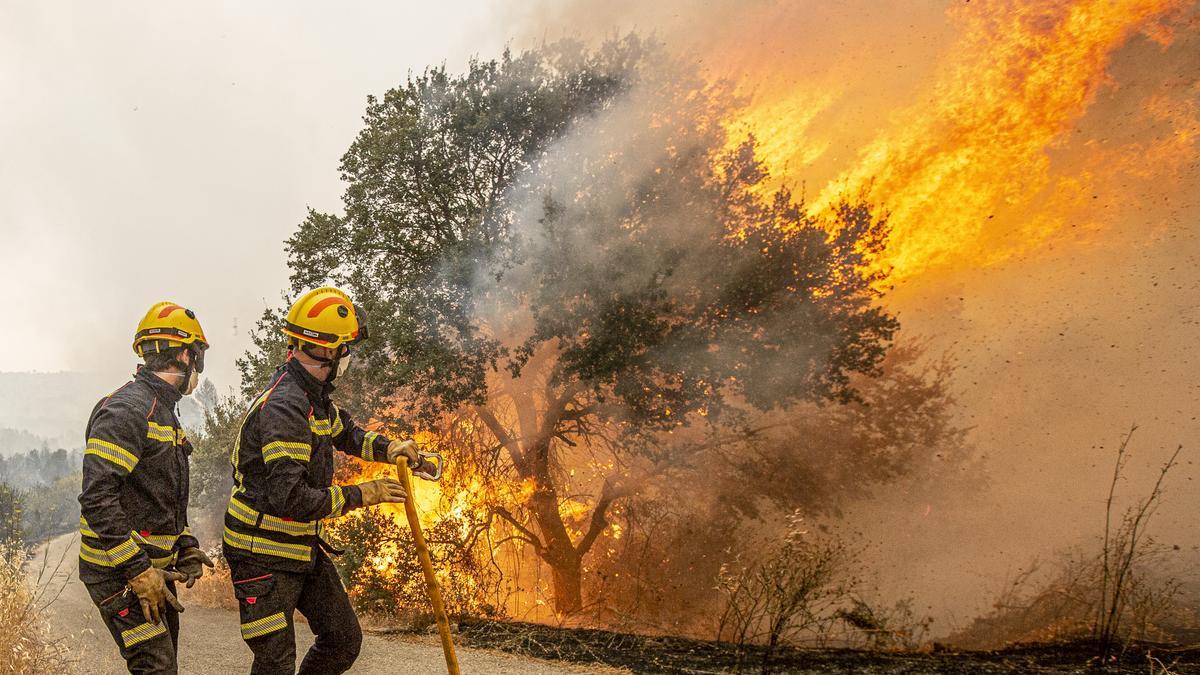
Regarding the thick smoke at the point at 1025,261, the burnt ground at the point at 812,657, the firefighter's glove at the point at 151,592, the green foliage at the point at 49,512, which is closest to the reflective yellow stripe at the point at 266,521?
the firefighter's glove at the point at 151,592

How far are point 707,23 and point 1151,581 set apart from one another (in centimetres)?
1079

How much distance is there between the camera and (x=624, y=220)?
34.1ft

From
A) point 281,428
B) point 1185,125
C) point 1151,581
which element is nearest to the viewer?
point 281,428

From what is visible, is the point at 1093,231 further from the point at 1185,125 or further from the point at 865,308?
the point at 865,308

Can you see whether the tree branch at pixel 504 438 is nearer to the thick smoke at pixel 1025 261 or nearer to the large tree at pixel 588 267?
the large tree at pixel 588 267

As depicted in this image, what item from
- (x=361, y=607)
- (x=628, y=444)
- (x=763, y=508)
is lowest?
(x=361, y=607)

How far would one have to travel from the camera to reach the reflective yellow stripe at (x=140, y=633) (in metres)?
3.19

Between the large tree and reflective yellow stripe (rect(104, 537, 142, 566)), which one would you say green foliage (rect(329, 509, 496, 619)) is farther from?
→ reflective yellow stripe (rect(104, 537, 142, 566))

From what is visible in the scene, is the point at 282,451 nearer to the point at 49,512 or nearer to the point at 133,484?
the point at 133,484

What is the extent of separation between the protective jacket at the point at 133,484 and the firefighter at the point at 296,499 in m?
0.41

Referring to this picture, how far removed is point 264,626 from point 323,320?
1538 millimetres

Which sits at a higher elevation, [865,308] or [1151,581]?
[865,308]

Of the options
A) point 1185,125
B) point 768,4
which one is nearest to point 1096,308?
point 1185,125

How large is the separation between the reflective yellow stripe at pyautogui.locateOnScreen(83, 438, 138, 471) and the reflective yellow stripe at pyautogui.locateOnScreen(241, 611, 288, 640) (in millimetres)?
972
